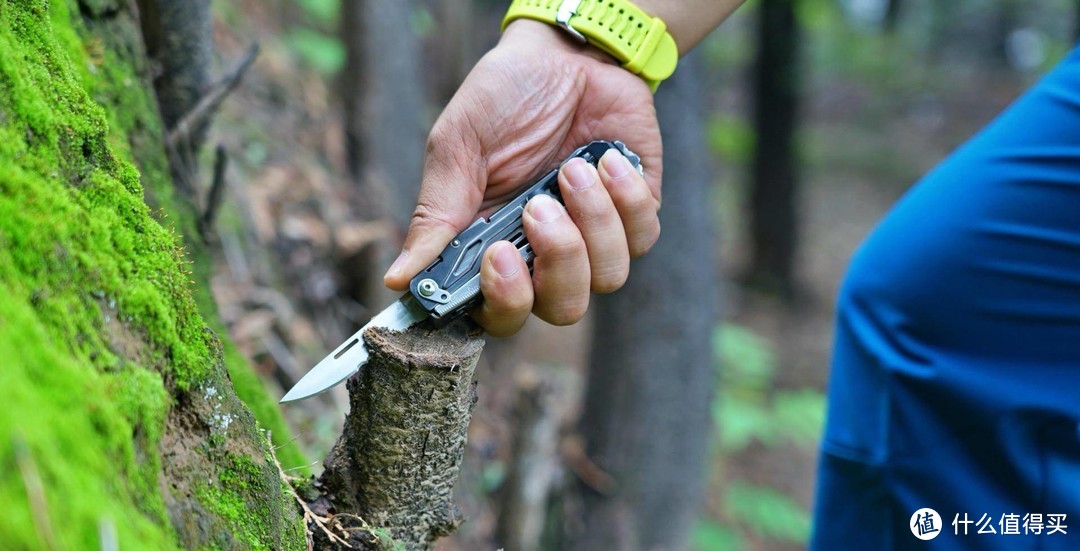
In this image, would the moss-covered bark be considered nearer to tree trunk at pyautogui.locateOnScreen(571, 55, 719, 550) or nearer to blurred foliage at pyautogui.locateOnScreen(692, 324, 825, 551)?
tree trunk at pyautogui.locateOnScreen(571, 55, 719, 550)

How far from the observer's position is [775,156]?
1276 cm

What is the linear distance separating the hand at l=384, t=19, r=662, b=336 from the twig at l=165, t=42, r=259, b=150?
3.13ft

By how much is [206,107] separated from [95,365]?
5.90 ft

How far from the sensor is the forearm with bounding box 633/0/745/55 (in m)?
2.50

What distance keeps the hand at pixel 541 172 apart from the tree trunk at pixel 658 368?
2917 millimetres

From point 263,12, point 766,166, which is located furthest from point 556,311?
point 766,166

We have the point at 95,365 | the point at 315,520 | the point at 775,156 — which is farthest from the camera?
the point at 775,156

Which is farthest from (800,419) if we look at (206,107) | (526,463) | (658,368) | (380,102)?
(206,107)

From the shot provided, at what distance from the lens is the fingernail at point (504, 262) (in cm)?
198

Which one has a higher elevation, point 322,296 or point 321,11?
point 321,11

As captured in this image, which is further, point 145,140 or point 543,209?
point 145,140

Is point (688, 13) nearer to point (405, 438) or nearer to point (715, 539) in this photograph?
point (405, 438)

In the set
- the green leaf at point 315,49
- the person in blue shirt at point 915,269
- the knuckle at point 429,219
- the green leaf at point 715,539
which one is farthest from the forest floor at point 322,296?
the person in blue shirt at point 915,269

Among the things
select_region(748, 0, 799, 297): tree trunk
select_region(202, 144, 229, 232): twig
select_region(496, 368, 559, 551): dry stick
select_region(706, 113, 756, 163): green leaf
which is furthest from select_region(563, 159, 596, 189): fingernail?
select_region(706, 113, 756, 163): green leaf
